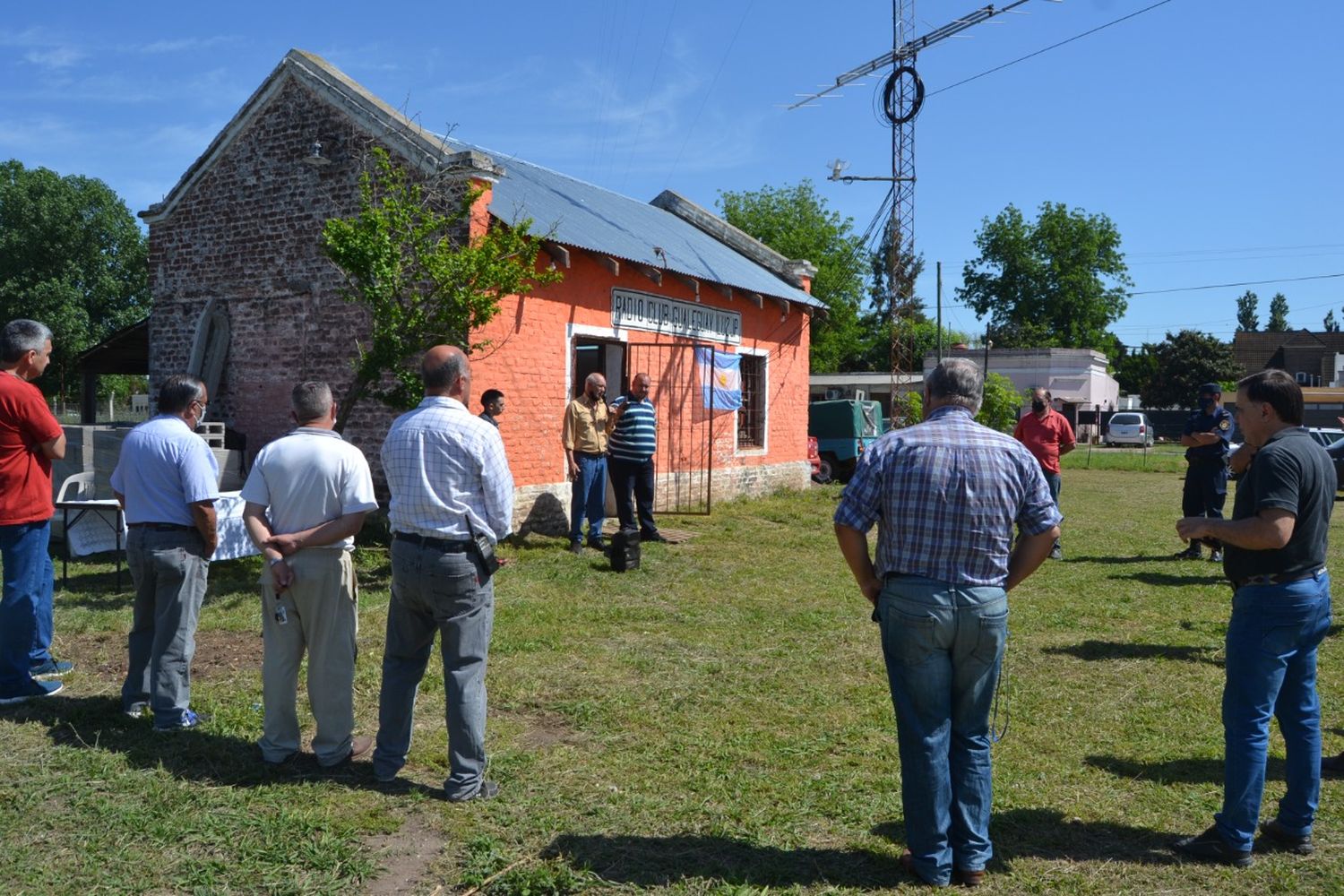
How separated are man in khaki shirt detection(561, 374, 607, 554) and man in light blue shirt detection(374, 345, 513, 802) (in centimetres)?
643

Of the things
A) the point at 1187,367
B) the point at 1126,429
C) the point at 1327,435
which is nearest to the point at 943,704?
the point at 1327,435

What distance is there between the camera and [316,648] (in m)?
4.49

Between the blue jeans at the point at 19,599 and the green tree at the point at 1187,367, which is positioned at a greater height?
the green tree at the point at 1187,367

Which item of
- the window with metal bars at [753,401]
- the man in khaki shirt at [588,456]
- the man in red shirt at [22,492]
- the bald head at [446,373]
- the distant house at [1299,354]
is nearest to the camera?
the bald head at [446,373]

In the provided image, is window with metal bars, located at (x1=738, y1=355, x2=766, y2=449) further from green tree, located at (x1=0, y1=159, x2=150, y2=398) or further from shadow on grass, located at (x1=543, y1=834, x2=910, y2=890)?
green tree, located at (x1=0, y1=159, x2=150, y2=398)

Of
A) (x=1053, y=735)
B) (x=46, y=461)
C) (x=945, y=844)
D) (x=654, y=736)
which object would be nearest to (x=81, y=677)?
(x=46, y=461)

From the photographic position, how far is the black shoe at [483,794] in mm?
4230

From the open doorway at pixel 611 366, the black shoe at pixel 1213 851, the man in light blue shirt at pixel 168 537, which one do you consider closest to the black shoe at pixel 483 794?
the man in light blue shirt at pixel 168 537

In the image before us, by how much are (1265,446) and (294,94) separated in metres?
11.6

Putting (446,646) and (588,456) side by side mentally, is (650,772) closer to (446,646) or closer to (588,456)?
(446,646)

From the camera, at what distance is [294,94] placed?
12.1m

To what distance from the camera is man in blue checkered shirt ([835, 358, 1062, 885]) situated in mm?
3369

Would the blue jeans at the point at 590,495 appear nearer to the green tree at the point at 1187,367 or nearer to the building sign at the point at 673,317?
the building sign at the point at 673,317

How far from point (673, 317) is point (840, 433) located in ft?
26.9
